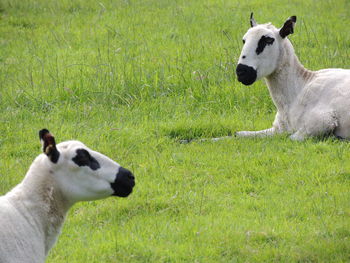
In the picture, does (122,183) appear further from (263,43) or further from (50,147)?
(263,43)

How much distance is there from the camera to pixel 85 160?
612cm

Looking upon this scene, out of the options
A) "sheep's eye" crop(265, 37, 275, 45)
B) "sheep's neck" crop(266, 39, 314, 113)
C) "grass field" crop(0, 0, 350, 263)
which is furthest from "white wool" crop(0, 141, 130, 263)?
"sheep's neck" crop(266, 39, 314, 113)

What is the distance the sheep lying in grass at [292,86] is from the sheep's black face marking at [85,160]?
15.1 feet

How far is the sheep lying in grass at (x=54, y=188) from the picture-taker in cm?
598

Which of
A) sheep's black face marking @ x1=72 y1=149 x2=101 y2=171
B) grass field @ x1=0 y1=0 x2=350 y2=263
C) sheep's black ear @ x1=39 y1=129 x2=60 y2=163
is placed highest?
sheep's black ear @ x1=39 y1=129 x2=60 y2=163

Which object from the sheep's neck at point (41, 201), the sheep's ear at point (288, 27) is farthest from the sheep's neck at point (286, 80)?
the sheep's neck at point (41, 201)

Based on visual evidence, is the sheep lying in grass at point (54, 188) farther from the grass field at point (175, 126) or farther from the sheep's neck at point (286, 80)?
the sheep's neck at point (286, 80)

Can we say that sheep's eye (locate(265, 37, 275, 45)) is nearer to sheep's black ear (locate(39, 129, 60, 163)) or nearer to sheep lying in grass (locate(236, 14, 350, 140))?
sheep lying in grass (locate(236, 14, 350, 140))

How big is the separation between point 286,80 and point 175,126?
1780 mm

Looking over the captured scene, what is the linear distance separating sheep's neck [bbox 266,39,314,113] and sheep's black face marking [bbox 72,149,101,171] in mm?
5146

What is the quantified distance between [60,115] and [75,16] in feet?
20.3

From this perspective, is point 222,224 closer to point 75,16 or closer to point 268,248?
point 268,248

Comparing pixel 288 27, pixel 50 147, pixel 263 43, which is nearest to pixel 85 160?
pixel 50 147

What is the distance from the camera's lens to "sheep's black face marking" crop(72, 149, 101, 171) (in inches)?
240
